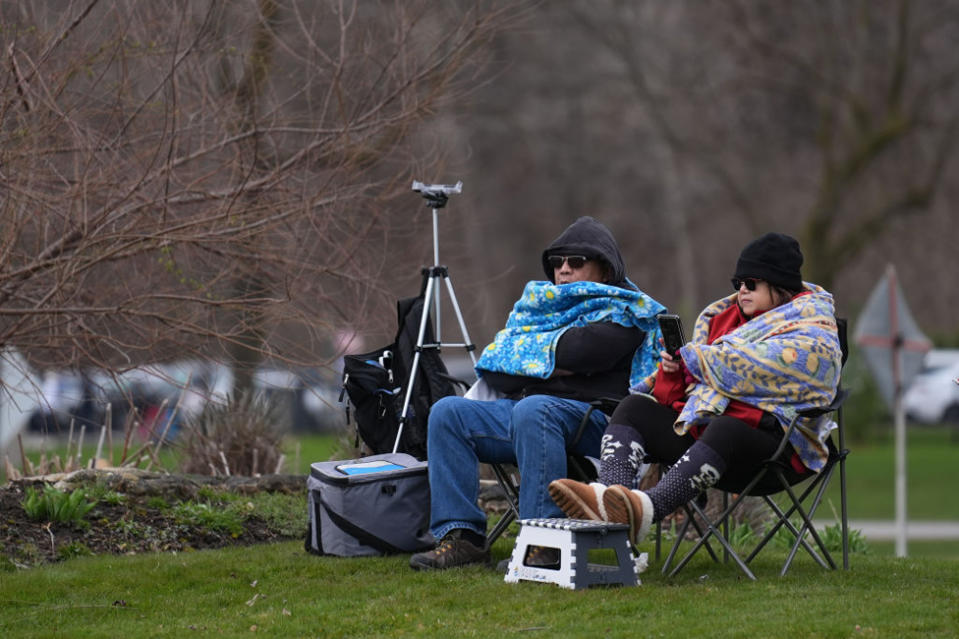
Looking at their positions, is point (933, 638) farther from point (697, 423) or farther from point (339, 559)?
point (339, 559)

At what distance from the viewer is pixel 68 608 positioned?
5012mm

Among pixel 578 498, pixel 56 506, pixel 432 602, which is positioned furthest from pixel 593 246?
pixel 56 506

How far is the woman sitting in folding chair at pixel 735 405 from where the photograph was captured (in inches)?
196

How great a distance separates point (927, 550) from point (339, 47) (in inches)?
352

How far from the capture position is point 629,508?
490 cm

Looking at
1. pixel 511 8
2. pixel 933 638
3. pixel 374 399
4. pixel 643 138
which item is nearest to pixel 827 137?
pixel 643 138

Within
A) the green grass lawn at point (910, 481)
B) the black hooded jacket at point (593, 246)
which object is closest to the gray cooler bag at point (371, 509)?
the black hooded jacket at point (593, 246)

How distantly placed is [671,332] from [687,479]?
567 millimetres

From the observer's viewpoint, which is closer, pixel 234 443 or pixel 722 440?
pixel 722 440

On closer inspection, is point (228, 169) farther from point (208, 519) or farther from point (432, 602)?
point (432, 602)

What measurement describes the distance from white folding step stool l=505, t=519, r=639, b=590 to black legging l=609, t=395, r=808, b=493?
1.39 ft

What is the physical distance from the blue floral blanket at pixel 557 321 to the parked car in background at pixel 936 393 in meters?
22.6

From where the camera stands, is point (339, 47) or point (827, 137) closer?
point (339, 47)

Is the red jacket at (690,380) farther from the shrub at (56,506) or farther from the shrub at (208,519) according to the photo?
the shrub at (56,506)
